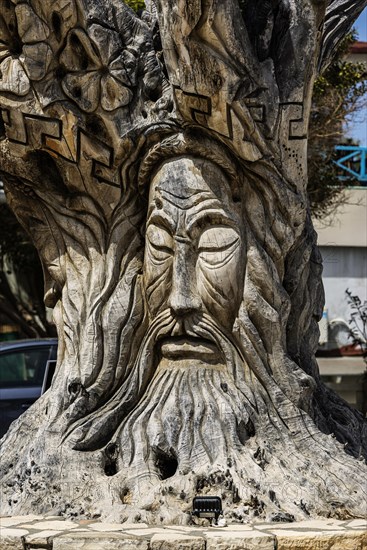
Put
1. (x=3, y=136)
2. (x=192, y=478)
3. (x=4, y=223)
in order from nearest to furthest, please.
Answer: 1. (x=192, y=478)
2. (x=3, y=136)
3. (x=4, y=223)

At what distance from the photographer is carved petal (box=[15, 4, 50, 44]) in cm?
550

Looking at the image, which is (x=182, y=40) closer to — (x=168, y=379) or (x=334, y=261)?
(x=168, y=379)

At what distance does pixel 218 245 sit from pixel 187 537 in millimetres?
1700

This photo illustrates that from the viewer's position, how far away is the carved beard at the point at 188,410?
5449 millimetres

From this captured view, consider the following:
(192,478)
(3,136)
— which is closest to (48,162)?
(3,136)

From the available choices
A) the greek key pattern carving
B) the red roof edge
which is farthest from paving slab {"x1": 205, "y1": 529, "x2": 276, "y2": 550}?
the red roof edge

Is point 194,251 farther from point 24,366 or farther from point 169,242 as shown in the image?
point 24,366

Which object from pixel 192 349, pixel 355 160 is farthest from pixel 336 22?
pixel 355 160

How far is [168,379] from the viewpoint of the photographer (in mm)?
5734

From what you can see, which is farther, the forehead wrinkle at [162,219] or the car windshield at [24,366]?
the car windshield at [24,366]

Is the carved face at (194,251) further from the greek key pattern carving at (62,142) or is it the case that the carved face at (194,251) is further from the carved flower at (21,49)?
the carved flower at (21,49)

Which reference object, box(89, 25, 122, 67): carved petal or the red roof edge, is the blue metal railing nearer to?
the red roof edge

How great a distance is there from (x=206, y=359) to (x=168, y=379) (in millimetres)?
241

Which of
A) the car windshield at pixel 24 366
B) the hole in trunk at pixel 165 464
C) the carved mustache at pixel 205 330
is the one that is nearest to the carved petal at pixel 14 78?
the carved mustache at pixel 205 330
